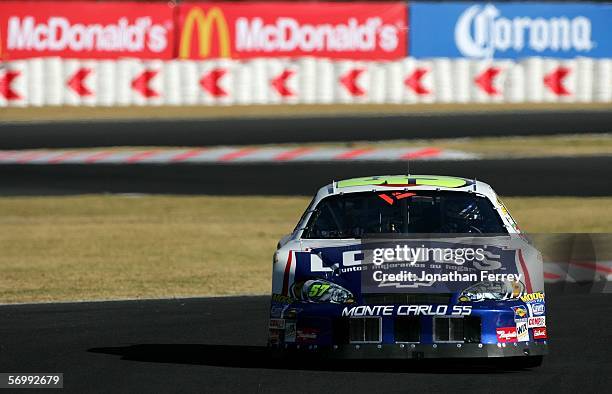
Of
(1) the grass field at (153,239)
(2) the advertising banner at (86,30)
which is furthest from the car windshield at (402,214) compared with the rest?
(2) the advertising banner at (86,30)

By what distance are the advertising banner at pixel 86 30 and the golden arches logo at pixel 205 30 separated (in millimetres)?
391

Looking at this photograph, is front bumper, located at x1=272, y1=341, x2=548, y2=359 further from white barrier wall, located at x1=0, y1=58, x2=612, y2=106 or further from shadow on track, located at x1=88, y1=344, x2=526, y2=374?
white barrier wall, located at x1=0, y1=58, x2=612, y2=106

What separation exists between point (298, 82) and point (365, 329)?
24585 millimetres

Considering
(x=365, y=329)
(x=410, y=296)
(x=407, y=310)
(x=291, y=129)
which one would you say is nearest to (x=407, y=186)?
(x=410, y=296)

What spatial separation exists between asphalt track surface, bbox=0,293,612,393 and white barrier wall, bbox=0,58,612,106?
64.6 ft

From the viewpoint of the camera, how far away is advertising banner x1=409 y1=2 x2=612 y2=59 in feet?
123

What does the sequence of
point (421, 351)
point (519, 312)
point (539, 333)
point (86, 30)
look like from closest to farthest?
point (421, 351) < point (519, 312) < point (539, 333) < point (86, 30)

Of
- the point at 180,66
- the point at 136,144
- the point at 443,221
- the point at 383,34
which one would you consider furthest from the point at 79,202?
the point at 383,34

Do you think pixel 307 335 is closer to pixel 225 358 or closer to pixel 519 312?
pixel 225 358

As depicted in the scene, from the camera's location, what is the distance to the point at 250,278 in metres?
14.3

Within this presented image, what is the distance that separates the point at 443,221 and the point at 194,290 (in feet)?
15.2

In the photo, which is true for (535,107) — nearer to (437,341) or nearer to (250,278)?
(250,278)

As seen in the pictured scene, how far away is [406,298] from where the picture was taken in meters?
8.30

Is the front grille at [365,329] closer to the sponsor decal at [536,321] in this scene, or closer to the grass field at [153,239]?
the sponsor decal at [536,321]
